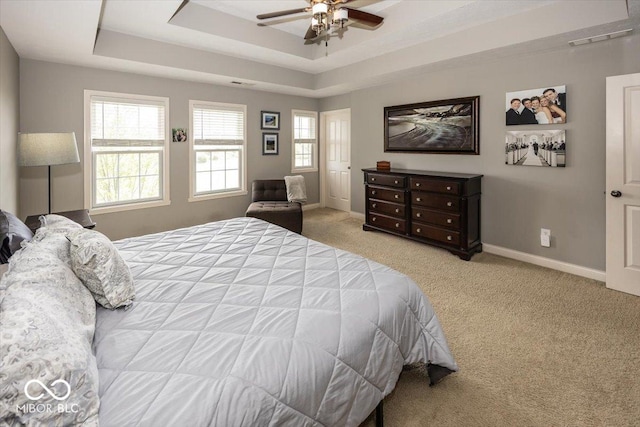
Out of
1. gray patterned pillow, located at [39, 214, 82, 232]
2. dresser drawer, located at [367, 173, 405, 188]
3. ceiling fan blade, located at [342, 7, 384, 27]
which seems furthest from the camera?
dresser drawer, located at [367, 173, 405, 188]

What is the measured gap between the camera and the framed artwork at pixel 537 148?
12.0ft

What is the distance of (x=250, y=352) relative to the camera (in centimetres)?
124

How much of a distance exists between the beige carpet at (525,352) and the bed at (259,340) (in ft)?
0.79

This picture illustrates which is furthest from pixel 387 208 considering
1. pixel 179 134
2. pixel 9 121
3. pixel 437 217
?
pixel 9 121

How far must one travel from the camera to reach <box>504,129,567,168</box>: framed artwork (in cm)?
365

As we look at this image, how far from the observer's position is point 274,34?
4.43 metres

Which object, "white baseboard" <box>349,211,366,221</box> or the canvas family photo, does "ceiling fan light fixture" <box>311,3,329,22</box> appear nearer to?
the canvas family photo

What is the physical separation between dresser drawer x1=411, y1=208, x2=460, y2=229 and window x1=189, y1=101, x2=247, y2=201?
301 centimetres

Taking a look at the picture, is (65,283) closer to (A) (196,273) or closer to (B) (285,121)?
(A) (196,273)

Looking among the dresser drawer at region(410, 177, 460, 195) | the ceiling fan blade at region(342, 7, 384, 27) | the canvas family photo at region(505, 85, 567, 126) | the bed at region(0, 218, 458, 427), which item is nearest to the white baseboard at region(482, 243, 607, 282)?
the dresser drawer at region(410, 177, 460, 195)

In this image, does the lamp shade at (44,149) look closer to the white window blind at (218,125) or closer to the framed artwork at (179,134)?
the framed artwork at (179,134)

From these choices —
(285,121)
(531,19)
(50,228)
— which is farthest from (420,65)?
(50,228)

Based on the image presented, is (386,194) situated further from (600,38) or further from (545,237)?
(600,38)

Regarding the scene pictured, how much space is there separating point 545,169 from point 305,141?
4.30 m
